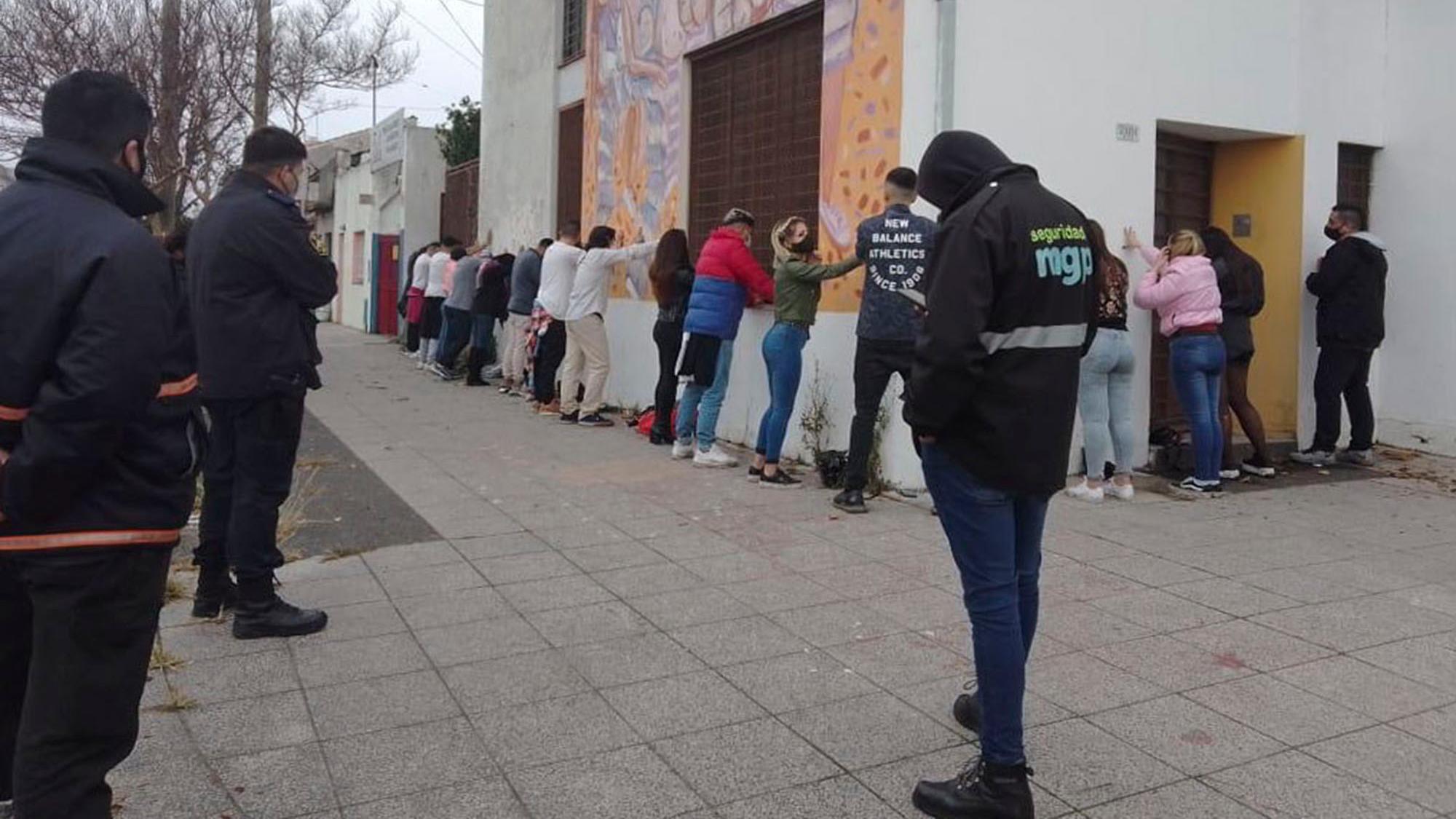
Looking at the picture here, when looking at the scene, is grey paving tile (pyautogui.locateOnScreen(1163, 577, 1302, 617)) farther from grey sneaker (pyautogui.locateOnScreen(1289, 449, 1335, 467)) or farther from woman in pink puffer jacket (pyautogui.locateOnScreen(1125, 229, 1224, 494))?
grey sneaker (pyautogui.locateOnScreen(1289, 449, 1335, 467))

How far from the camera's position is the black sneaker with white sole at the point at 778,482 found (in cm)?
802

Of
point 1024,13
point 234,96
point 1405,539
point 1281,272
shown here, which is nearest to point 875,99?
point 1024,13

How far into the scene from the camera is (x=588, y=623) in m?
5.11

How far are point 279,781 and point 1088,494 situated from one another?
5.43m

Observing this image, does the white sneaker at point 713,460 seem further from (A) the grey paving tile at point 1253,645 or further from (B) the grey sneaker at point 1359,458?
(B) the grey sneaker at point 1359,458

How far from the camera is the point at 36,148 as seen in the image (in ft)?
9.33

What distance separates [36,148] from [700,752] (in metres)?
2.51

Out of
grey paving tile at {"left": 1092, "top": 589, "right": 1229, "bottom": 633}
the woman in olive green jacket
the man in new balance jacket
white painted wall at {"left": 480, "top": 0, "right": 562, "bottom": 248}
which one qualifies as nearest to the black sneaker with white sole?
the woman in olive green jacket

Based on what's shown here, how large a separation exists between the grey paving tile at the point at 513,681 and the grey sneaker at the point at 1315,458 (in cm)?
657

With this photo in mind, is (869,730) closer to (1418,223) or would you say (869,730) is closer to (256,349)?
(256,349)

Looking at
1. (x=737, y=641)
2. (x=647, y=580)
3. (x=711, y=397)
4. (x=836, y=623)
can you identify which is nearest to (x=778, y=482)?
(x=711, y=397)

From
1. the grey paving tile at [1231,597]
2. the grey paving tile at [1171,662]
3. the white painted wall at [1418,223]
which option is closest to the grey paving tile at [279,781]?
the grey paving tile at [1171,662]

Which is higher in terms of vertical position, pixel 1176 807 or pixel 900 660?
pixel 900 660

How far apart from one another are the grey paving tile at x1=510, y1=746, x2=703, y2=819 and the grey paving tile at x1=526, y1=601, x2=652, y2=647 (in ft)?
3.76
